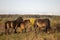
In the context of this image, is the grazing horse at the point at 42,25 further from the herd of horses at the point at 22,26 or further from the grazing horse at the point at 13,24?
the grazing horse at the point at 13,24

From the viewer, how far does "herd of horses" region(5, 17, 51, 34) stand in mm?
1952

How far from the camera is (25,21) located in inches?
77.7

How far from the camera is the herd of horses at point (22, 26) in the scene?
1952 millimetres

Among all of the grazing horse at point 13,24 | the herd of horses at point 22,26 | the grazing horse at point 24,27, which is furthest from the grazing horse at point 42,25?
the grazing horse at point 13,24

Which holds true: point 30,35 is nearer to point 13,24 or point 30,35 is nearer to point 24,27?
point 24,27

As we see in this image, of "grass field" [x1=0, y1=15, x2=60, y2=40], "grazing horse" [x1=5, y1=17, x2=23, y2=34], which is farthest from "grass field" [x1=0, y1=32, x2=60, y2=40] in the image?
"grazing horse" [x1=5, y1=17, x2=23, y2=34]

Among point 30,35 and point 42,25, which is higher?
point 42,25

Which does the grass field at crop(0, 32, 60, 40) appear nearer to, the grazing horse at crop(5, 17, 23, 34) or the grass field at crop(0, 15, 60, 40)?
the grass field at crop(0, 15, 60, 40)

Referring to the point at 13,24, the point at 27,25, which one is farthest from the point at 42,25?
the point at 13,24

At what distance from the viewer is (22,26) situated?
196 centimetres

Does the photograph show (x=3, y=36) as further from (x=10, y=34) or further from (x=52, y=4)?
(x=52, y=4)

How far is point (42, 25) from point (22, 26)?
30cm

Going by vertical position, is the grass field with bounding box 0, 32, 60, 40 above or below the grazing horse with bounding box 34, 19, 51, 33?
below

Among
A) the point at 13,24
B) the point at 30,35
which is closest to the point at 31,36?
the point at 30,35
